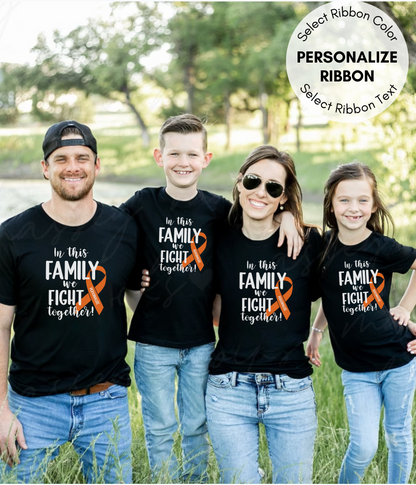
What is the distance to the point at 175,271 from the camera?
2908 millimetres

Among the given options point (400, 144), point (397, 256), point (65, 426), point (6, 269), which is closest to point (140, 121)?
point (400, 144)

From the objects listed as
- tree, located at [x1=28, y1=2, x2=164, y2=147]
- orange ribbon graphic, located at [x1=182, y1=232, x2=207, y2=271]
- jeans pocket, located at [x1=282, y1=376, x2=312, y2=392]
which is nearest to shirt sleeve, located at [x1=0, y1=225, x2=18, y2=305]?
orange ribbon graphic, located at [x1=182, y1=232, x2=207, y2=271]

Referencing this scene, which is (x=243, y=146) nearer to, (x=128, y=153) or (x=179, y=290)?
(x=128, y=153)

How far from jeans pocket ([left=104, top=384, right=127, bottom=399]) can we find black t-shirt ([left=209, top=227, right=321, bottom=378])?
0.44 metres

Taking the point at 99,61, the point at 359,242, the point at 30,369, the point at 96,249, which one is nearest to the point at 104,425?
the point at 30,369

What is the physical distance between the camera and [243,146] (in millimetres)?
31500

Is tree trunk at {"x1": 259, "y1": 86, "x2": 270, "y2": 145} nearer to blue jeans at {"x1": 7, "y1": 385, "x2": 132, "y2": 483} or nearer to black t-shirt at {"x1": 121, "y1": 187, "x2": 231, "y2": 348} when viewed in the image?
black t-shirt at {"x1": 121, "y1": 187, "x2": 231, "y2": 348}

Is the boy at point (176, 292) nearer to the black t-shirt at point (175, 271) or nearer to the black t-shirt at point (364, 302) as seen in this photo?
the black t-shirt at point (175, 271)

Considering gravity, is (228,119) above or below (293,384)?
above

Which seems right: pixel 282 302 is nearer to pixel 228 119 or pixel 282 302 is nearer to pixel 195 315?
pixel 195 315

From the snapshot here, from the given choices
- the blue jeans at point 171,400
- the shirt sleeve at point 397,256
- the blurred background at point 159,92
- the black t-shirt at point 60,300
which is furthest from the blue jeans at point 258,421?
the blurred background at point 159,92

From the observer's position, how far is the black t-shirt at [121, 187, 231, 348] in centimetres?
288

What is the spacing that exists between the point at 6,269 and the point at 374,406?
75.1 inches

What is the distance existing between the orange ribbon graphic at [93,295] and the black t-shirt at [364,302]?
110cm
